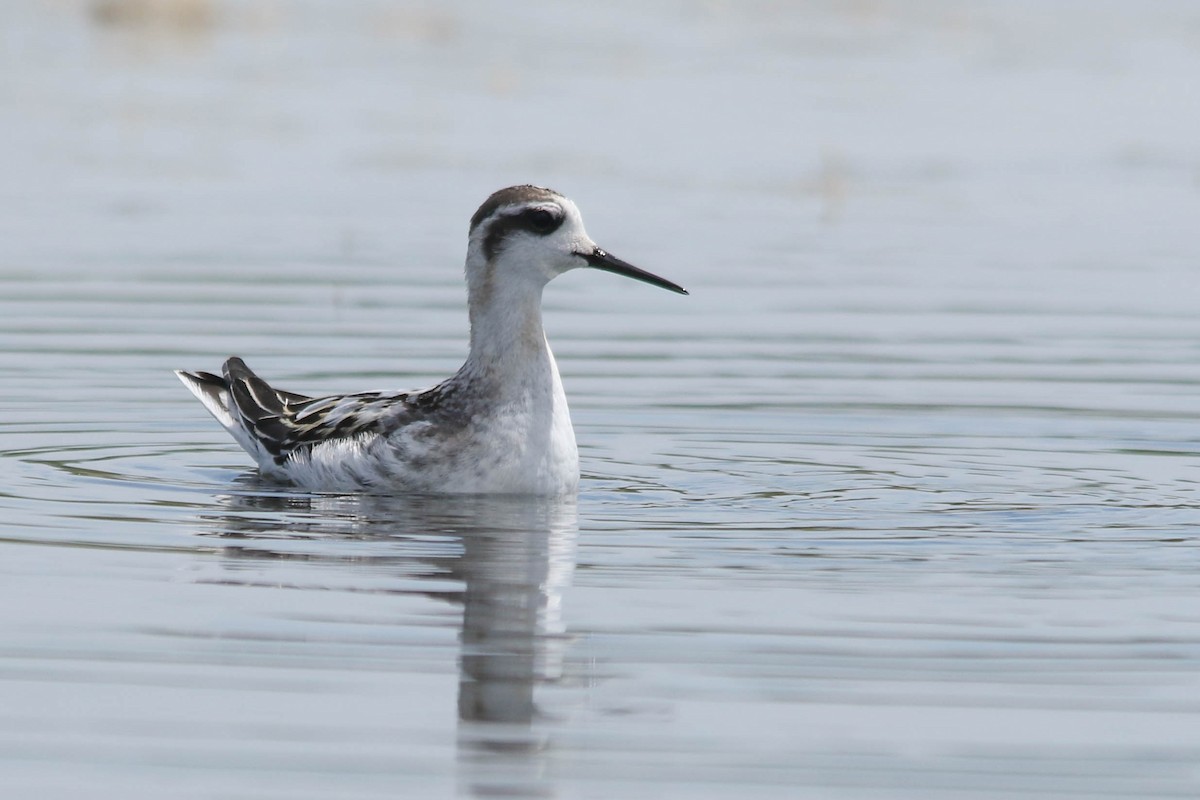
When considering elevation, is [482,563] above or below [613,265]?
below

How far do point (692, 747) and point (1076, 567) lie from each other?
10.6 feet

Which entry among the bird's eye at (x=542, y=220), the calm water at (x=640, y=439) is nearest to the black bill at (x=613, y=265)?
the bird's eye at (x=542, y=220)

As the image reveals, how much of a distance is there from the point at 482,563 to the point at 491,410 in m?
1.89

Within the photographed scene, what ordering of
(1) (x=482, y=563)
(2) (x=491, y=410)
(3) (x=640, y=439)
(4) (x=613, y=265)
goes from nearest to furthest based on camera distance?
(1) (x=482, y=563) < (2) (x=491, y=410) < (4) (x=613, y=265) < (3) (x=640, y=439)

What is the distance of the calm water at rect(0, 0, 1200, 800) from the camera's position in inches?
313

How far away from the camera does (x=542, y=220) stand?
12477 millimetres

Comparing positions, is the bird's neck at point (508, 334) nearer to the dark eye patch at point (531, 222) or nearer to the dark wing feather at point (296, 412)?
the dark eye patch at point (531, 222)

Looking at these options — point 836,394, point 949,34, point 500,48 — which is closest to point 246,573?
point 836,394

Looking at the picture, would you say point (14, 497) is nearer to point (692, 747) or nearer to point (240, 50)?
point (692, 747)

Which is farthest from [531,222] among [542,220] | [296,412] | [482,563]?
[482,563]

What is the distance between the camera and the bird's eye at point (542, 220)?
12.5m

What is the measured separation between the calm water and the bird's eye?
1.32 meters

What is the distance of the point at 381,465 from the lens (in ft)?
40.7

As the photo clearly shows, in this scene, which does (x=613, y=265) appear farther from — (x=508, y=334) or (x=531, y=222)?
(x=508, y=334)
